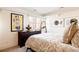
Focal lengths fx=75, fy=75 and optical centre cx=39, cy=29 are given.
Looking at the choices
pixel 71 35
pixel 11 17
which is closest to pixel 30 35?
pixel 11 17

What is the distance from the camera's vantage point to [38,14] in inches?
58.7

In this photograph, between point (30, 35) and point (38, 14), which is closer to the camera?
point (38, 14)

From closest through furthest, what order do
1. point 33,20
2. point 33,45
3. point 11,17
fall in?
point 11,17 → point 33,20 → point 33,45

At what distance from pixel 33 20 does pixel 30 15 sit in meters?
0.12

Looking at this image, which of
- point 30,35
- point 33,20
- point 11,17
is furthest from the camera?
point 30,35

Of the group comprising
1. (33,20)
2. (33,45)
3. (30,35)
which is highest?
(33,20)
